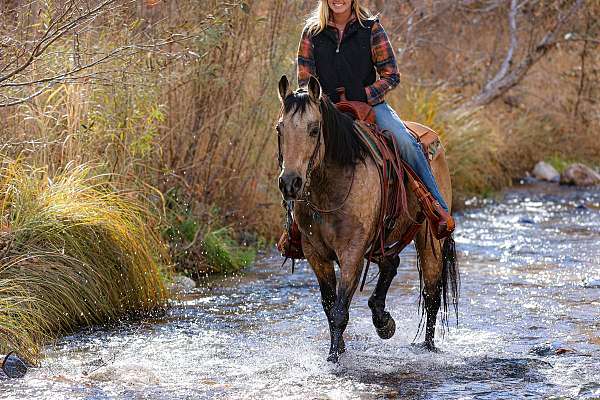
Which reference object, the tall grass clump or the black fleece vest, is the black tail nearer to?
the black fleece vest

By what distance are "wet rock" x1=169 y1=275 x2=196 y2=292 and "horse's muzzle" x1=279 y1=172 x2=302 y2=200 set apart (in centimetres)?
381

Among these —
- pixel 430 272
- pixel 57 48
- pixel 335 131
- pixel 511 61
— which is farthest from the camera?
pixel 511 61

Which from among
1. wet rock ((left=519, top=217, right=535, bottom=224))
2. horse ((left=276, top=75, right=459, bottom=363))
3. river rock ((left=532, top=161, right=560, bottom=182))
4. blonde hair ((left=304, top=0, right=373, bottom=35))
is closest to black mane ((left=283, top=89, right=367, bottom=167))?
horse ((left=276, top=75, right=459, bottom=363))

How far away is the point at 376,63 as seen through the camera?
6.93 meters

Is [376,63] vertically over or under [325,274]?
over

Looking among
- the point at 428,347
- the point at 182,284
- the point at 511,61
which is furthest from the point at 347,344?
the point at 511,61

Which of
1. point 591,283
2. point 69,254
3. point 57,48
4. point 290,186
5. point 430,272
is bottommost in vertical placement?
point 591,283

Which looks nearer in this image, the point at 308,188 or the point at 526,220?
the point at 308,188

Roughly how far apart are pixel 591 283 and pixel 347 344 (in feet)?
10.00

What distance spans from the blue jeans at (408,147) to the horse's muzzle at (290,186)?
53.2 inches

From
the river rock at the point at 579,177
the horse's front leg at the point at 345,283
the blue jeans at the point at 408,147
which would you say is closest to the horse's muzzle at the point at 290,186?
the horse's front leg at the point at 345,283

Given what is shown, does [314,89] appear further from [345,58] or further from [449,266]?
[449,266]

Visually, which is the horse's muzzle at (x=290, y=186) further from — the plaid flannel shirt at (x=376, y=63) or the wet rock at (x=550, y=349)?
the wet rock at (x=550, y=349)

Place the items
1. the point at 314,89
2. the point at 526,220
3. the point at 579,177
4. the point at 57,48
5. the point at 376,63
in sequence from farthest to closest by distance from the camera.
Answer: the point at 579,177 < the point at 526,220 < the point at 57,48 < the point at 376,63 < the point at 314,89
